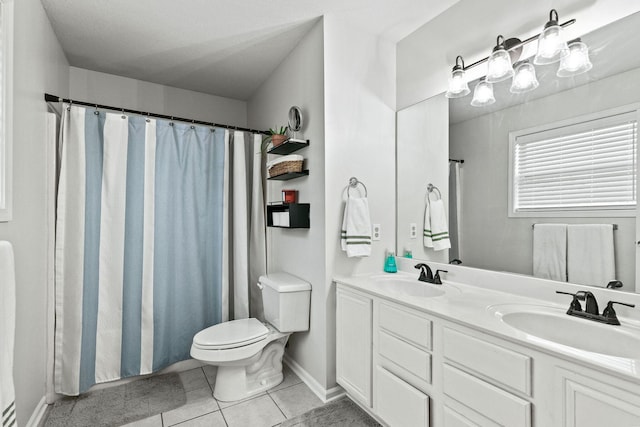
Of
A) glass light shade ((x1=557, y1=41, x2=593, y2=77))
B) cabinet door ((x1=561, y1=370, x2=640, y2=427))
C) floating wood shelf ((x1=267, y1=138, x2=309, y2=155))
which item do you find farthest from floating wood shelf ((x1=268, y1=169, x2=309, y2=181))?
cabinet door ((x1=561, y1=370, x2=640, y2=427))

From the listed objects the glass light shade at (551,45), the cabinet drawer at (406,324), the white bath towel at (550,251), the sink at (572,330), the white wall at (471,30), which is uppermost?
the white wall at (471,30)

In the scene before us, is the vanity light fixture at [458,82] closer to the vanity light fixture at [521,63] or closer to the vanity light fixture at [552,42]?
the vanity light fixture at [521,63]

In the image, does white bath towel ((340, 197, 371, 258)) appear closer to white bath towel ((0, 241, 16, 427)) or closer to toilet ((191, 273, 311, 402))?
toilet ((191, 273, 311, 402))

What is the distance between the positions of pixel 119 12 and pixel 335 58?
1412mm

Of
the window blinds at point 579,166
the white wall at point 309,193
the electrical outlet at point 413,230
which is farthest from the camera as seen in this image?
the electrical outlet at point 413,230

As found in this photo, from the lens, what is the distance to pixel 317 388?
2113 millimetres

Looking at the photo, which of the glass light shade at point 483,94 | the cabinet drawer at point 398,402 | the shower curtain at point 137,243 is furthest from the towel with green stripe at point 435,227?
the shower curtain at point 137,243

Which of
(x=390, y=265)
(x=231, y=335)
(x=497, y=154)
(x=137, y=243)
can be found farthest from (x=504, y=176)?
(x=137, y=243)

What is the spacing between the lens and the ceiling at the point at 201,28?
6.34 feet

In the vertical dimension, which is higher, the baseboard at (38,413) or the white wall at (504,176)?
the white wall at (504,176)

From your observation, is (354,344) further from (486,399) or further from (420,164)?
(420,164)

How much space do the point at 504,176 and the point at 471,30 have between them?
93 centimetres

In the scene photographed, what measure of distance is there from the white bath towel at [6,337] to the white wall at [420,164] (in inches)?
82.3

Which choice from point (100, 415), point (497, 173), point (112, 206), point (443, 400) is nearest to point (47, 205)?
point (112, 206)
